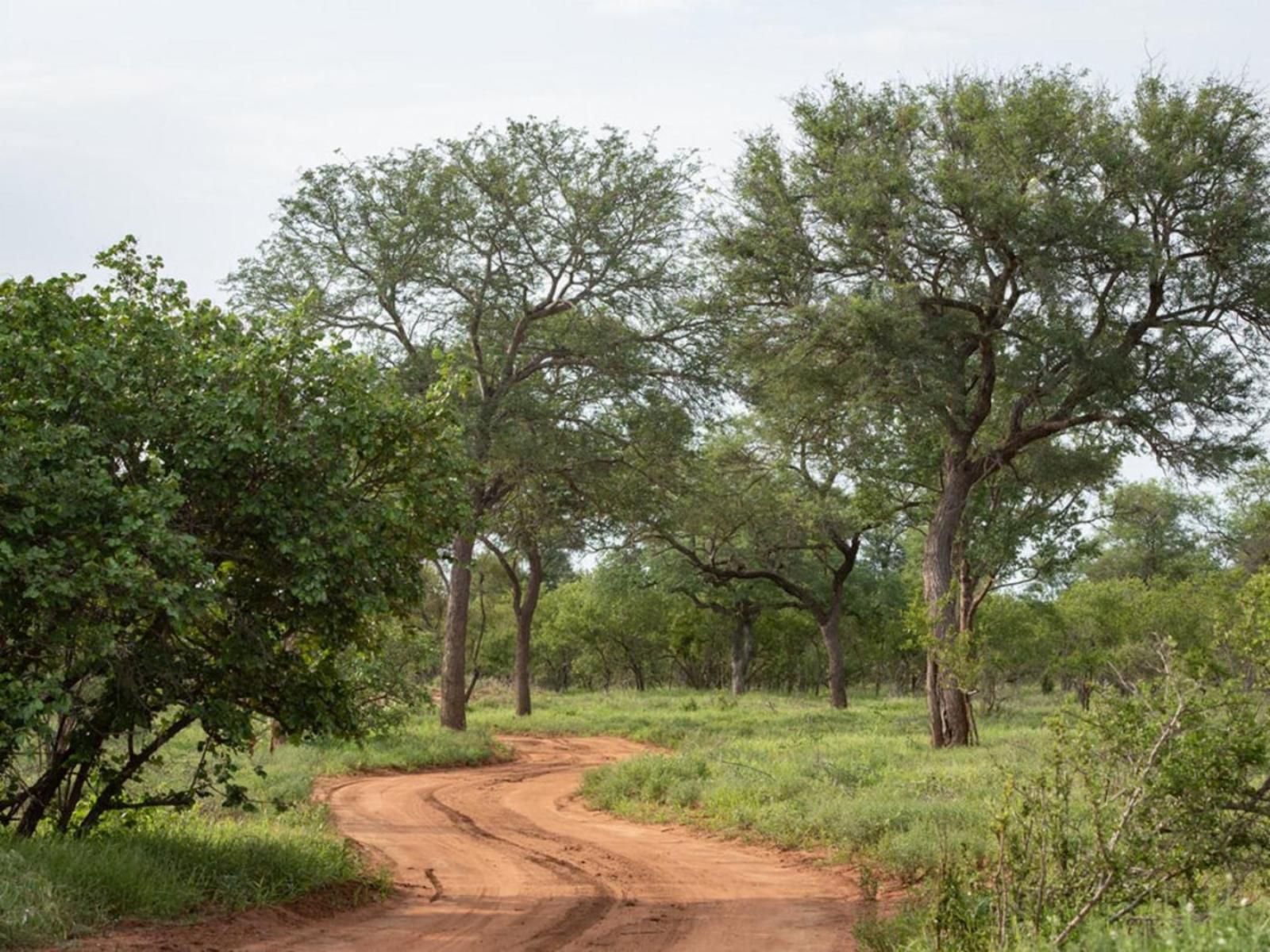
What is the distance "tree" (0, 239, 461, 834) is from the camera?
26.0ft

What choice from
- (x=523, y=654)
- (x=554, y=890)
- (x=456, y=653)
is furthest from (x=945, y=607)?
(x=523, y=654)

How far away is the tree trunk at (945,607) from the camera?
870 inches

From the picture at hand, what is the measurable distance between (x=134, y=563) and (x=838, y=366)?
15.6 m

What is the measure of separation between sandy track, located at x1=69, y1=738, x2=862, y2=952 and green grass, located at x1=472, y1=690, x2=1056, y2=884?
0.57 meters

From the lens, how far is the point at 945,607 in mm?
22172

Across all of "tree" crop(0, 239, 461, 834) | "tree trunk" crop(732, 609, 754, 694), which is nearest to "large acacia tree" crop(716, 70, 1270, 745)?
"tree" crop(0, 239, 461, 834)

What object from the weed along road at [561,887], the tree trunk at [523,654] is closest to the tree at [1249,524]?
the tree trunk at [523,654]

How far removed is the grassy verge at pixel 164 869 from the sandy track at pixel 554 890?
15.5 inches

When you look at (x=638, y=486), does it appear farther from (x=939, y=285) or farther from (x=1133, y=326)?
(x=1133, y=326)

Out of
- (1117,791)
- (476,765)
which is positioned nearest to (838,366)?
(476,765)

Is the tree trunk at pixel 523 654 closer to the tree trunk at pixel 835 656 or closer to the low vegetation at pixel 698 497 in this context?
the low vegetation at pixel 698 497

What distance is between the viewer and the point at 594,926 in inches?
353

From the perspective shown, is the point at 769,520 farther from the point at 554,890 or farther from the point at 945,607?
the point at 554,890

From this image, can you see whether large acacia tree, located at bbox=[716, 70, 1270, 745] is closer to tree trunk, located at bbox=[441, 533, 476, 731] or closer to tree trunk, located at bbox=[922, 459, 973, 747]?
tree trunk, located at bbox=[922, 459, 973, 747]
